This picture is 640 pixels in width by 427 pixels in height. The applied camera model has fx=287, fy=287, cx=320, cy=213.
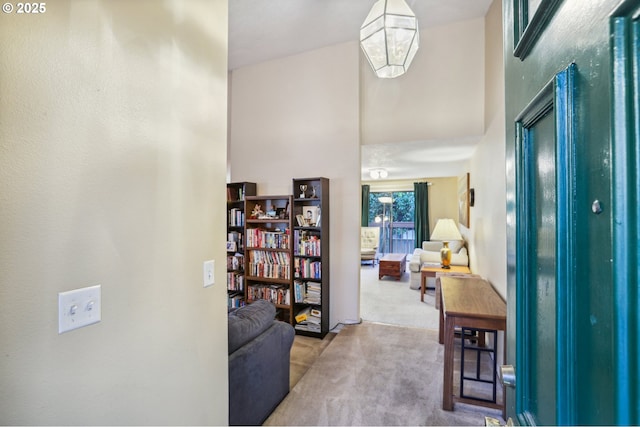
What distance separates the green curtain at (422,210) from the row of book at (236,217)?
17.9 feet

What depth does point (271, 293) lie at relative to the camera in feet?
12.4

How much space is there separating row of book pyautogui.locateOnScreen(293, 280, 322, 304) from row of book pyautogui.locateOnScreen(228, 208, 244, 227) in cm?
119

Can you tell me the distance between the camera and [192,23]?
124cm

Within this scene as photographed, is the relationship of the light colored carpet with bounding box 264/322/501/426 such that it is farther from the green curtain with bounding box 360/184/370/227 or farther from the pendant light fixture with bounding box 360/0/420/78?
the green curtain with bounding box 360/184/370/227

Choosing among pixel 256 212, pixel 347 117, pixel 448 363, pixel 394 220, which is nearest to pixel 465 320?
pixel 448 363

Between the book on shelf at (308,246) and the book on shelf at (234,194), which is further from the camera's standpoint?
the book on shelf at (234,194)

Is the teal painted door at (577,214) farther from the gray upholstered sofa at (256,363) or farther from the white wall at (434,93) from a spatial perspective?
the white wall at (434,93)

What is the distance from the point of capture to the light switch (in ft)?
4.25

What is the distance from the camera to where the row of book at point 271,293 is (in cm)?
373

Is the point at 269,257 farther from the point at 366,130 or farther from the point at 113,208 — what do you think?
the point at 113,208

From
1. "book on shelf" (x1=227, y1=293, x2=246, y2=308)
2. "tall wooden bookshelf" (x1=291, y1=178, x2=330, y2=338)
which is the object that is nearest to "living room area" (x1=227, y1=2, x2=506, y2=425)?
"tall wooden bookshelf" (x1=291, y1=178, x2=330, y2=338)

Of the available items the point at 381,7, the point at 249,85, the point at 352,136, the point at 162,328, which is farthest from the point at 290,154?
the point at 162,328

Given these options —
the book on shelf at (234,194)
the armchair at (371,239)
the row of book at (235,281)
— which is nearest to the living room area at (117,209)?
the row of book at (235,281)

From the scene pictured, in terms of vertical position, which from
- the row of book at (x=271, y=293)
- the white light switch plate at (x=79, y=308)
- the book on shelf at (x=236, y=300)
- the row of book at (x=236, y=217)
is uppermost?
the row of book at (x=236, y=217)
